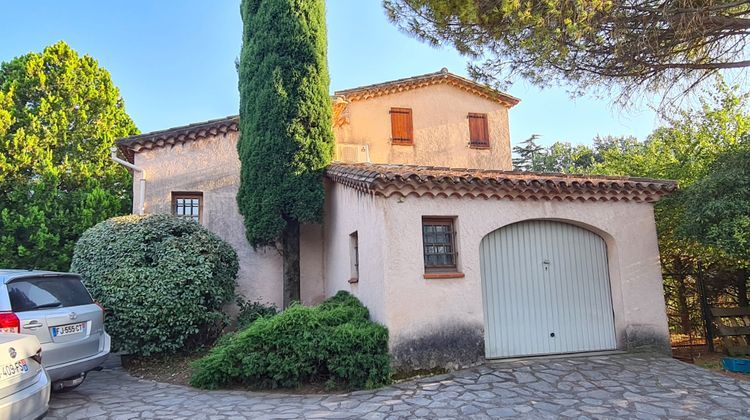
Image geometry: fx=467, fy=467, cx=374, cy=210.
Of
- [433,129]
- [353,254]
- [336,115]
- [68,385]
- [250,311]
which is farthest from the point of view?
Result: [433,129]

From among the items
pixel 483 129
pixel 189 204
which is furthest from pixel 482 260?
pixel 483 129

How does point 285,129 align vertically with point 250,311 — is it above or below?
above

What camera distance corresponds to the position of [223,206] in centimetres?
1152

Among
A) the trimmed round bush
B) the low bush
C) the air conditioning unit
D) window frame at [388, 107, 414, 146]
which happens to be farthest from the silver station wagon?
window frame at [388, 107, 414, 146]

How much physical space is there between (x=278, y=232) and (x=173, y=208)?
3.09 meters

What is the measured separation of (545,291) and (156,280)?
7147mm

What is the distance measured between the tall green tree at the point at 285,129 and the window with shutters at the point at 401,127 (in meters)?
4.21

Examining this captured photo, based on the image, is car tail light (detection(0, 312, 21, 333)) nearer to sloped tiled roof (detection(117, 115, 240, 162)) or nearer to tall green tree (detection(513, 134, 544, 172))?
sloped tiled roof (detection(117, 115, 240, 162))

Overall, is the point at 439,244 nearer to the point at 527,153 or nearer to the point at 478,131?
the point at 478,131

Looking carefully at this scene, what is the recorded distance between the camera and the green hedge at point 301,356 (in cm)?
674

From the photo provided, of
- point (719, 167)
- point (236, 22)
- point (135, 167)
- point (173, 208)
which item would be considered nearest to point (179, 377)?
point (173, 208)

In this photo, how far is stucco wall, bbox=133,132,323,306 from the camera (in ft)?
36.9

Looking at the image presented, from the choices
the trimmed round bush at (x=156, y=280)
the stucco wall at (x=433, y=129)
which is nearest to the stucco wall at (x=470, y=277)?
the trimmed round bush at (x=156, y=280)

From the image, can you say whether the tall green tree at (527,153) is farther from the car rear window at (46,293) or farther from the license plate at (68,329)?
the license plate at (68,329)
